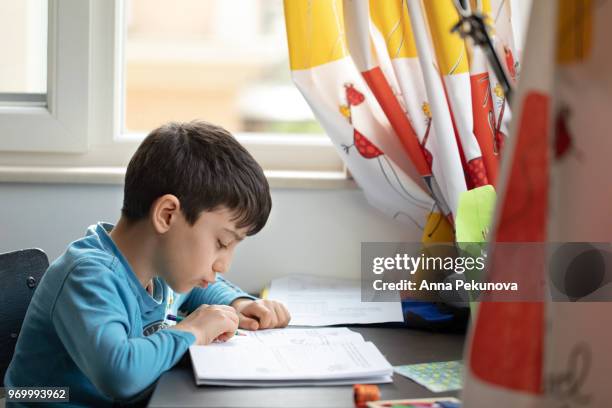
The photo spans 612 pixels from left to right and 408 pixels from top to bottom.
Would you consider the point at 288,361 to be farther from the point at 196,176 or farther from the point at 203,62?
the point at 203,62

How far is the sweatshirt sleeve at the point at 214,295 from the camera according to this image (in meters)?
1.45

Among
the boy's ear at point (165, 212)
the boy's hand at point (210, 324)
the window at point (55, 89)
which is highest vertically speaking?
the window at point (55, 89)

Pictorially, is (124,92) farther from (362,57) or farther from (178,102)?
(178,102)

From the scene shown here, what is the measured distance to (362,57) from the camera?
156 centimetres

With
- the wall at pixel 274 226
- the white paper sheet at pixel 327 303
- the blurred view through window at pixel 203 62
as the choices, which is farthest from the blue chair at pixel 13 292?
the blurred view through window at pixel 203 62

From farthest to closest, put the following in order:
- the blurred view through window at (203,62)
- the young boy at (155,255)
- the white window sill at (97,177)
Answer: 1. the blurred view through window at (203,62)
2. the white window sill at (97,177)
3. the young boy at (155,255)

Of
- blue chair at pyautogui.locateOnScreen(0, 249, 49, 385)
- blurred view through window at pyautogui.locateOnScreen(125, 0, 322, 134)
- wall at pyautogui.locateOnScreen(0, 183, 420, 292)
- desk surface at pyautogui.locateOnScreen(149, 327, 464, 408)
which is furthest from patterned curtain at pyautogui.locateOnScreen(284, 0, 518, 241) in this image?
blurred view through window at pyautogui.locateOnScreen(125, 0, 322, 134)

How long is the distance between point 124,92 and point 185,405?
1035mm

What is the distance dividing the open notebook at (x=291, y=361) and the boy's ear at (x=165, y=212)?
19cm

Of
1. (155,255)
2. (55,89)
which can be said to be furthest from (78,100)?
(155,255)

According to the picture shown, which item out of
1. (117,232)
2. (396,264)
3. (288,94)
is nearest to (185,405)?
(117,232)

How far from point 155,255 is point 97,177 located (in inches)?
19.8

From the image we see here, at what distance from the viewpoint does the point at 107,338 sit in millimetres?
1070

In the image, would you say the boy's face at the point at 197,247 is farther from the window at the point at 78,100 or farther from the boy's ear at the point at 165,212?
the window at the point at 78,100
